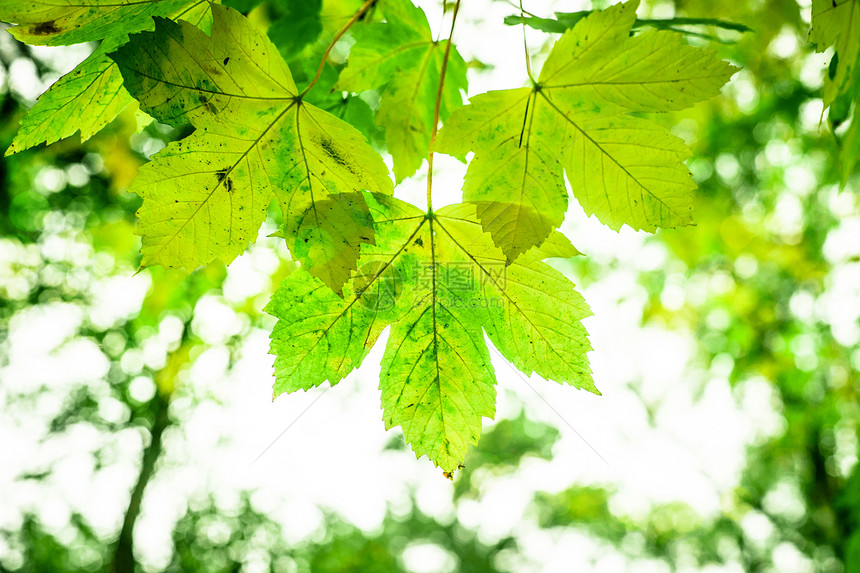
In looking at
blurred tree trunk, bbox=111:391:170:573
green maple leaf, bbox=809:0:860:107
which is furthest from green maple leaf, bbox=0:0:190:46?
blurred tree trunk, bbox=111:391:170:573

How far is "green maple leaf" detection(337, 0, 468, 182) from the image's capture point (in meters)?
1.05

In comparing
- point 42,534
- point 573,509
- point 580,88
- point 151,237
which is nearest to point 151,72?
point 151,237

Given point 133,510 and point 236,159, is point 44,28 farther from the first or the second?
point 133,510

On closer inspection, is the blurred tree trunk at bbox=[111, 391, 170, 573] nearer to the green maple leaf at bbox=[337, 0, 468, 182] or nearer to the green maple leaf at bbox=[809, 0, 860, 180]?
the green maple leaf at bbox=[337, 0, 468, 182]

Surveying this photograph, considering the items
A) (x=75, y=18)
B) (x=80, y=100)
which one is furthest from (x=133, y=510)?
(x=75, y=18)

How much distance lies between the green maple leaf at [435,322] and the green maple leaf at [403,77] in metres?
0.23

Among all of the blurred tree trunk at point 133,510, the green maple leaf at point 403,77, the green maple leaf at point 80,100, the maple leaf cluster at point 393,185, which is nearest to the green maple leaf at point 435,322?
the maple leaf cluster at point 393,185

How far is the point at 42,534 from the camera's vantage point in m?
10.9

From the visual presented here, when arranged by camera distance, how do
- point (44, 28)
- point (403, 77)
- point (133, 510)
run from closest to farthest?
point (44, 28)
point (403, 77)
point (133, 510)

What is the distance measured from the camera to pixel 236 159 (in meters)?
0.78

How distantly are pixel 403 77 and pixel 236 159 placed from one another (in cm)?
46

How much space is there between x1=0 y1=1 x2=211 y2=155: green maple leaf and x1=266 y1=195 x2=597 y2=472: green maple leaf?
1.36 ft

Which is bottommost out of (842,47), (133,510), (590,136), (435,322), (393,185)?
(133,510)

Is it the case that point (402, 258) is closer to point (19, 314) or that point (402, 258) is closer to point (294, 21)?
point (294, 21)
